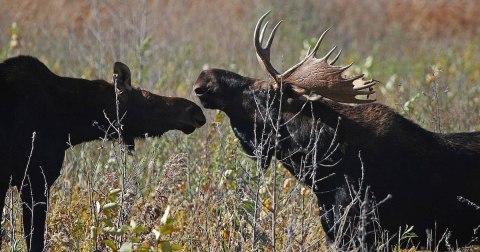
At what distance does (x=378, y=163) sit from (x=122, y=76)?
6.62 feet

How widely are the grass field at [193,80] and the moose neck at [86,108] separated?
22 centimetres

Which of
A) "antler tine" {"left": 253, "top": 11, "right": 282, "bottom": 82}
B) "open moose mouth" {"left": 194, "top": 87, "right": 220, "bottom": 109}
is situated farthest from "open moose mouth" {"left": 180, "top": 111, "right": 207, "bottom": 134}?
"antler tine" {"left": 253, "top": 11, "right": 282, "bottom": 82}

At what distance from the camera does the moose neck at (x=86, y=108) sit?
303 inches

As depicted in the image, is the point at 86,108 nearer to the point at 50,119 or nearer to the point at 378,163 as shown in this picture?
the point at 50,119

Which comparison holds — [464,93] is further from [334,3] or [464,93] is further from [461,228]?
[334,3]

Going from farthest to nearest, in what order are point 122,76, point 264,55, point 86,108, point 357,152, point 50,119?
1. point 264,55
2. point 122,76
3. point 86,108
4. point 357,152
5. point 50,119

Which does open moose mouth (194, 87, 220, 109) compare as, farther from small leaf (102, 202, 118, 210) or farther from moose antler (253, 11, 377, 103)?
small leaf (102, 202, 118, 210)

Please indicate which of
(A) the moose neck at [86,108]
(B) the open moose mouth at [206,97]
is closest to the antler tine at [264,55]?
(B) the open moose mouth at [206,97]

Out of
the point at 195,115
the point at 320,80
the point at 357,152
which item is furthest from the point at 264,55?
the point at 357,152

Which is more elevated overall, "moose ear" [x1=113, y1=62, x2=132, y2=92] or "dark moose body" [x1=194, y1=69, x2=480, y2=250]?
"moose ear" [x1=113, y1=62, x2=132, y2=92]

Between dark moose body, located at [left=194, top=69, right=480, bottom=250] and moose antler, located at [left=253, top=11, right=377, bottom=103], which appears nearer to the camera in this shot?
dark moose body, located at [left=194, top=69, right=480, bottom=250]

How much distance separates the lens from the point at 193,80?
12727mm

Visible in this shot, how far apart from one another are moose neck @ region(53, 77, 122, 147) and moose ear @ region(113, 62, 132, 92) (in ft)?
0.23

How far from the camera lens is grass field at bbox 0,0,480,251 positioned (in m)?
7.23
